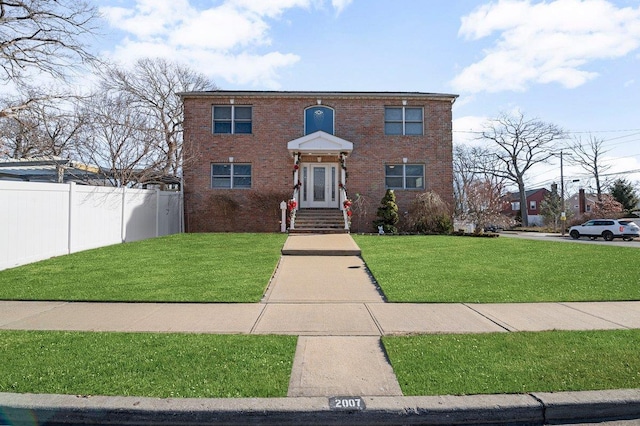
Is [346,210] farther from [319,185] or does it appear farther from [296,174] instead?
[296,174]

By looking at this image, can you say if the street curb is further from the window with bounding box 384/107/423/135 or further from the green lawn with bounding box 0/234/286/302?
the window with bounding box 384/107/423/135

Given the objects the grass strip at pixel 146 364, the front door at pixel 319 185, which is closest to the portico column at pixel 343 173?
the front door at pixel 319 185

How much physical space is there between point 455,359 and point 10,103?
16183mm

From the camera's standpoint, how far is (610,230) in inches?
1114

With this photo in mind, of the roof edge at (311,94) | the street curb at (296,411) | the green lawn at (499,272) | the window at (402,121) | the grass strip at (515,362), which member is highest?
the roof edge at (311,94)

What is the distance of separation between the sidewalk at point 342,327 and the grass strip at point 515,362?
14 centimetres

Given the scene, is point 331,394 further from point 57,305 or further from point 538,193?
point 538,193

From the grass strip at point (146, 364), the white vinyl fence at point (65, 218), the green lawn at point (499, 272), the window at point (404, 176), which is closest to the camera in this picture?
the grass strip at point (146, 364)

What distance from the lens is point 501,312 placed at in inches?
241

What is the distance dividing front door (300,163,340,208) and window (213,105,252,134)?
3.72m

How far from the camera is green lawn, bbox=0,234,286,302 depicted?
6.96 metres

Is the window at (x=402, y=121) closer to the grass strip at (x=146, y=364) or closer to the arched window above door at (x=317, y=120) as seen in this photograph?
the arched window above door at (x=317, y=120)

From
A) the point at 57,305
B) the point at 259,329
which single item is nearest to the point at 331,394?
the point at 259,329

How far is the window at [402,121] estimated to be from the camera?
→ 20.0m
